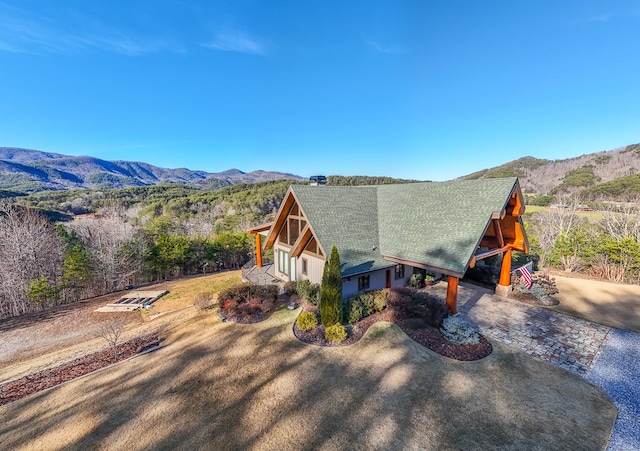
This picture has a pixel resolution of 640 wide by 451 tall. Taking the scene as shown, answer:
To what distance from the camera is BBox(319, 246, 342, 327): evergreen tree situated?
1098 centimetres

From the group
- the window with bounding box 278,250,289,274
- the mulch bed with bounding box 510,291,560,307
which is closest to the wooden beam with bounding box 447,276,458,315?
the mulch bed with bounding box 510,291,560,307

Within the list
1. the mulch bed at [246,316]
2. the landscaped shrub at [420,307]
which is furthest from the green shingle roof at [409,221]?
the mulch bed at [246,316]

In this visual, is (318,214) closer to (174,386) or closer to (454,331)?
(454,331)

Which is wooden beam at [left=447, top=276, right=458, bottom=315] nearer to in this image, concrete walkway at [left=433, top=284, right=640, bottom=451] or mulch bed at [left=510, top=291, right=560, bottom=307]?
concrete walkway at [left=433, top=284, right=640, bottom=451]

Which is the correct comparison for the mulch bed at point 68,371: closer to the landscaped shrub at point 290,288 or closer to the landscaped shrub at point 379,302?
the landscaped shrub at point 290,288

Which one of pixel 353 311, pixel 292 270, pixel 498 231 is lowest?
pixel 353 311

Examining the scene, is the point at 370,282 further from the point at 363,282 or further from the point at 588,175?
the point at 588,175

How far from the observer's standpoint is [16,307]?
17.3 meters

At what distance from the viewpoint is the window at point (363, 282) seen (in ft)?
46.2

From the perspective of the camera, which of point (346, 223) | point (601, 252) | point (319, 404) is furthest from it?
point (601, 252)

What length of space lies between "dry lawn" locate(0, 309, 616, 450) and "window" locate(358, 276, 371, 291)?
3.80 metres

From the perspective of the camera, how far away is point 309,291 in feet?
45.3

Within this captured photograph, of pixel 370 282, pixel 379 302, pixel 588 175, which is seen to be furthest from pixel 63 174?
pixel 588 175

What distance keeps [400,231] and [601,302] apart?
37.7 ft
